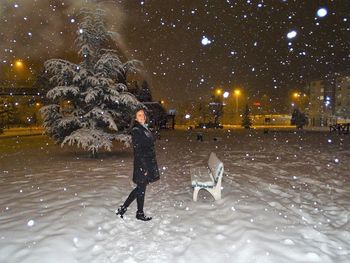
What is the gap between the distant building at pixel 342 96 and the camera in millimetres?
95000

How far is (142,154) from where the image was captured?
21.1 ft

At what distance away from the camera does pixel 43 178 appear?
10734mm

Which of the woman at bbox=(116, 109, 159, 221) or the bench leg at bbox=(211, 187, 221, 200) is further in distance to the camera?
the bench leg at bbox=(211, 187, 221, 200)

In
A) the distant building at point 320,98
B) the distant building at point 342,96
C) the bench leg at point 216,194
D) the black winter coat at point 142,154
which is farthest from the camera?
the distant building at point 320,98

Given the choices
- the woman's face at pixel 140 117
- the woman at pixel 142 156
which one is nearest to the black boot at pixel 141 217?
the woman at pixel 142 156

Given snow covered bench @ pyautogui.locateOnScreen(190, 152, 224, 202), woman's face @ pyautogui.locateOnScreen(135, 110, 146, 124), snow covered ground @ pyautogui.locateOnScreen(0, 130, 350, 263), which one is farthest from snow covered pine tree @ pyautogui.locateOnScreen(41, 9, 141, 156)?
woman's face @ pyautogui.locateOnScreen(135, 110, 146, 124)

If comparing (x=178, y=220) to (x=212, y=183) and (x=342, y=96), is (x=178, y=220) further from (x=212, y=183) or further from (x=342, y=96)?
(x=342, y=96)

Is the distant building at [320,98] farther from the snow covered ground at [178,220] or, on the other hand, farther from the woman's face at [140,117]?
the woman's face at [140,117]

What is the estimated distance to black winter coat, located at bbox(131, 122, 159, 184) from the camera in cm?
641

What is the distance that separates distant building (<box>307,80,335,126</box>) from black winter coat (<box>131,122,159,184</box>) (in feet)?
333

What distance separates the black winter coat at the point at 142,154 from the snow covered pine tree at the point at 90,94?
8.12 meters

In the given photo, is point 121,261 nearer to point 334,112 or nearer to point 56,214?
point 56,214

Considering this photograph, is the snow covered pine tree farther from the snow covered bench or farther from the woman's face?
the woman's face

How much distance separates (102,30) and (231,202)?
36.1ft
